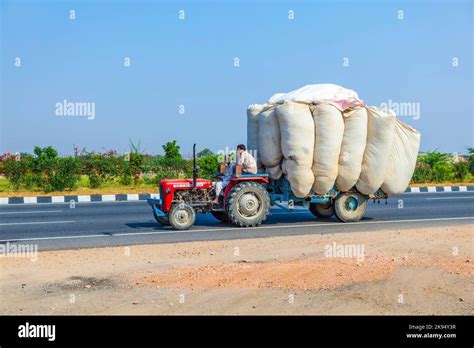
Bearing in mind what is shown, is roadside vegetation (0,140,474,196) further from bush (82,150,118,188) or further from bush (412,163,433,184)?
bush (412,163,433,184)

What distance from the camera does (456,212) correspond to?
18203mm

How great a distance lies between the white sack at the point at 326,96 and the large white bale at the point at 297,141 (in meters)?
0.29

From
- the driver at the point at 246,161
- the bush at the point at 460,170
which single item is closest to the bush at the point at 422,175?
the bush at the point at 460,170

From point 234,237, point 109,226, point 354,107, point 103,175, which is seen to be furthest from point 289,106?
point 103,175

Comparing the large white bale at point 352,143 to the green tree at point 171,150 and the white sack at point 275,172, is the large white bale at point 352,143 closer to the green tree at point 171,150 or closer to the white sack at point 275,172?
the white sack at point 275,172

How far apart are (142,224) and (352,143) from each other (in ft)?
16.9

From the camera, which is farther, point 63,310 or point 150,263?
point 150,263

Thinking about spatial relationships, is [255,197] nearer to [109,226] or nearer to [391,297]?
[109,226]

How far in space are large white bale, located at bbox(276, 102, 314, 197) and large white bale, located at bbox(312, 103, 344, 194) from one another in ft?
0.49

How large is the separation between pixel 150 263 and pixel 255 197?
15.9 ft

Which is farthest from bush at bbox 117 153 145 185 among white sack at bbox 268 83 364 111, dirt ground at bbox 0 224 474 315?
dirt ground at bbox 0 224 474 315

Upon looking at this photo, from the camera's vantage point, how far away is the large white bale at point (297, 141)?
45.7 ft

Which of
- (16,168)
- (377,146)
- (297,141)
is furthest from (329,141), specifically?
(16,168)

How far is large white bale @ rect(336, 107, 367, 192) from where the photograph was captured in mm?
14328
